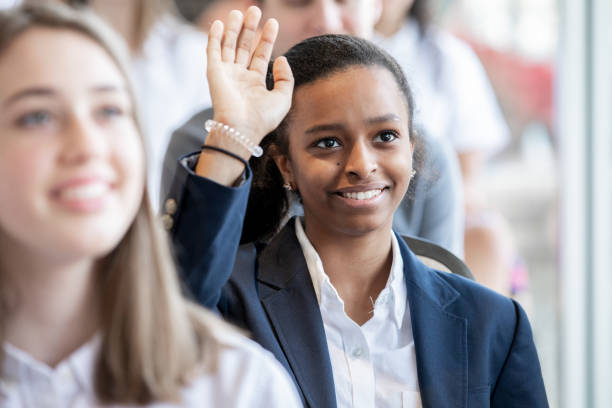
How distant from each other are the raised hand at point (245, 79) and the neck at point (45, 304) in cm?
23

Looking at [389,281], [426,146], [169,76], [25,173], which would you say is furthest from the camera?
[169,76]

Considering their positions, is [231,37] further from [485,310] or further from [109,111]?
[485,310]

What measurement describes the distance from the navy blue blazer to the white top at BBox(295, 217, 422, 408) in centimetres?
1

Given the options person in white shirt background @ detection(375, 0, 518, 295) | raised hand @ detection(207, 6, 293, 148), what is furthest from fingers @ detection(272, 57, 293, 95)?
person in white shirt background @ detection(375, 0, 518, 295)

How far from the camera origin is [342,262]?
0.87m

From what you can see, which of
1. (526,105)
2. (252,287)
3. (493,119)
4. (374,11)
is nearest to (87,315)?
(252,287)

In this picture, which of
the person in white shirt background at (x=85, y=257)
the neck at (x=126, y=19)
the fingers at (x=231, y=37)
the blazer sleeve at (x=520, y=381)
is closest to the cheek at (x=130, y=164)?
the person in white shirt background at (x=85, y=257)

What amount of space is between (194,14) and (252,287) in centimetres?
167

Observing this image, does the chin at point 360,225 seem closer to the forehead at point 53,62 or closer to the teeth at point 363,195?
the teeth at point 363,195

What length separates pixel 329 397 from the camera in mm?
802

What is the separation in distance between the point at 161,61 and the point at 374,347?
4.23 ft

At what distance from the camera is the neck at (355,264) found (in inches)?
34.1

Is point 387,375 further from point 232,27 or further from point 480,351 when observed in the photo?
point 232,27

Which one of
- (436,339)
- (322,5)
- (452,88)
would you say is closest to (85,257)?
(436,339)
